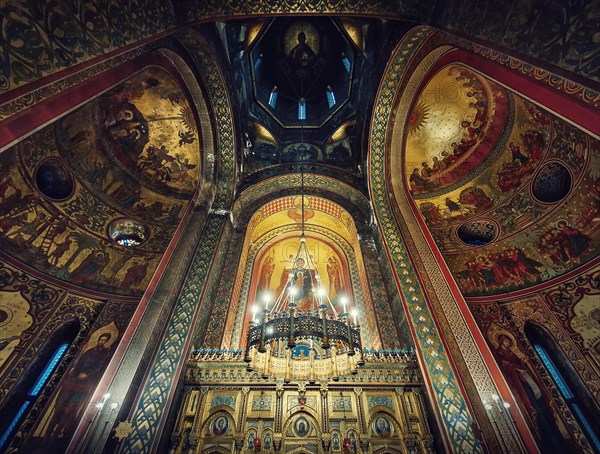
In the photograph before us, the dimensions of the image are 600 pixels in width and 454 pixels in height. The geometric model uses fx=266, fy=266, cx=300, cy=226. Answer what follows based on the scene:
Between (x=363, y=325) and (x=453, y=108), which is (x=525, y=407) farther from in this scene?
(x=453, y=108)

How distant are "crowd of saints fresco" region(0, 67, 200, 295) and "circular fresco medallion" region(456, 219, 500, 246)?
8.86 meters

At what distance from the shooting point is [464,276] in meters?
7.48

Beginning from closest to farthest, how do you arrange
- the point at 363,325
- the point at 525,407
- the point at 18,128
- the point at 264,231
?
the point at 18,128 → the point at 525,407 → the point at 363,325 → the point at 264,231

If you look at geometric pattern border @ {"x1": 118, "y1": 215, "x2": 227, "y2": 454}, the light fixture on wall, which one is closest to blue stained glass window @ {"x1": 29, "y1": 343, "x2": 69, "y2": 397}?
geometric pattern border @ {"x1": 118, "y1": 215, "x2": 227, "y2": 454}

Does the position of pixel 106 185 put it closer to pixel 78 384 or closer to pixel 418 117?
pixel 78 384

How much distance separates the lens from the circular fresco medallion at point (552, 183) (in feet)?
20.7

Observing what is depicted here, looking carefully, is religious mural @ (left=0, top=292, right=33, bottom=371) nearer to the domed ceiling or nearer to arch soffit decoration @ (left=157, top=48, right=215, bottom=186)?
arch soffit decoration @ (left=157, top=48, right=215, bottom=186)

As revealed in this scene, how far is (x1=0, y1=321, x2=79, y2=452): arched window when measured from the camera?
4375 millimetres

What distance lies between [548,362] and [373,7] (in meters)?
8.10

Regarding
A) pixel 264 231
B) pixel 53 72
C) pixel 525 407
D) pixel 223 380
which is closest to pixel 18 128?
pixel 53 72

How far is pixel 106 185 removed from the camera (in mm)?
7781

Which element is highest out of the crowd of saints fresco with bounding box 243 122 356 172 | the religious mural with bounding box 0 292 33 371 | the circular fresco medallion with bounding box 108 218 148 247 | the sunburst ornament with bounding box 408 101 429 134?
the crowd of saints fresco with bounding box 243 122 356 172

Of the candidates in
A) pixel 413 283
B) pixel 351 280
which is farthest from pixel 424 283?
pixel 351 280

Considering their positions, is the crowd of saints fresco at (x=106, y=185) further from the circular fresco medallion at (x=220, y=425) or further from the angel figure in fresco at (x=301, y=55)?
the angel figure in fresco at (x=301, y=55)
